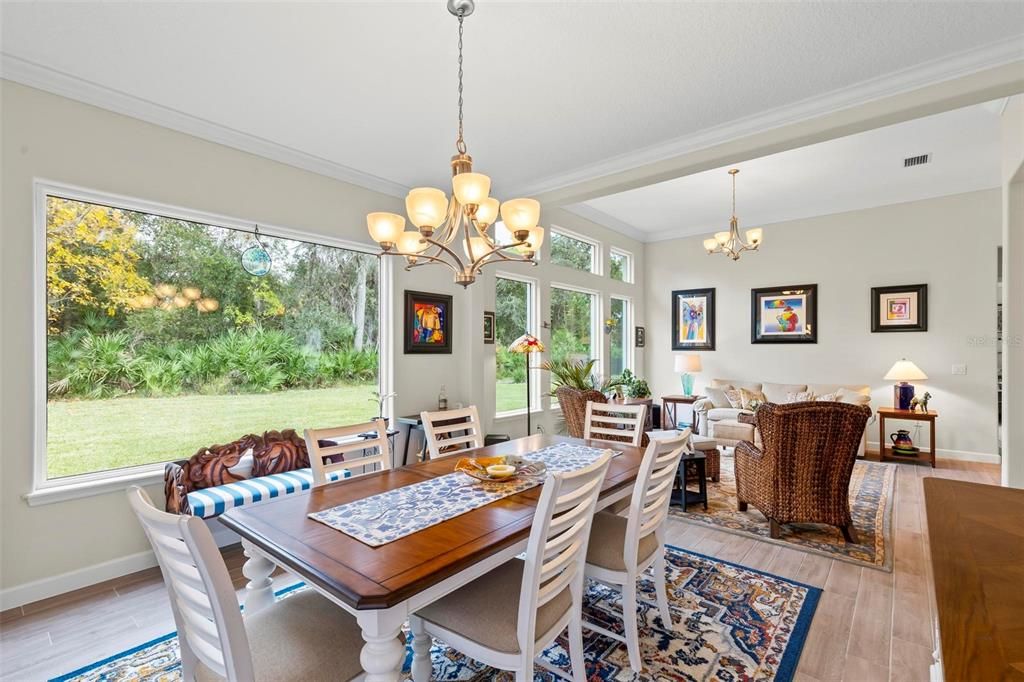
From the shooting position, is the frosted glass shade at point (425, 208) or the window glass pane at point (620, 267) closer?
the frosted glass shade at point (425, 208)

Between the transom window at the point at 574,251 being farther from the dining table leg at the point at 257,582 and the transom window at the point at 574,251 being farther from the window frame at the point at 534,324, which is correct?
the dining table leg at the point at 257,582

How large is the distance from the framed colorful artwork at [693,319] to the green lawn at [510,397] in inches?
124

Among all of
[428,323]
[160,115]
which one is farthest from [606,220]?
[160,115]

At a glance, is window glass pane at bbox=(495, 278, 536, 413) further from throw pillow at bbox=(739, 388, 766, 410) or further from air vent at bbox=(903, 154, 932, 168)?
air vent at bbox=(903, 154, 932, 168)

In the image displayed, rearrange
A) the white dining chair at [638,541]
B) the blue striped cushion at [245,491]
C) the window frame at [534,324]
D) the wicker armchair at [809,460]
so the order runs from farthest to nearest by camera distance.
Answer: the window frame at [534,324], the wicker armchair at [809,460], the blue striped cushion at [245,491], the white dining chair at [638,541]

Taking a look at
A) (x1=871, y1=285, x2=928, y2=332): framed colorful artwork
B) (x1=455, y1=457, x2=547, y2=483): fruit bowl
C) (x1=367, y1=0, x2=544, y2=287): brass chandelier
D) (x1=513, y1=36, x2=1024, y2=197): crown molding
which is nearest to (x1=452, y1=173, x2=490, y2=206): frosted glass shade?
(x1=367, y1=0, x2=544, y2=287): brass chandelier

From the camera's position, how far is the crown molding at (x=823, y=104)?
243 cm

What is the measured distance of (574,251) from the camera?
618 cm

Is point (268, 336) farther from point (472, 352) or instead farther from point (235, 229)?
point (472, 352)

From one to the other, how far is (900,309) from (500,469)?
6054mm

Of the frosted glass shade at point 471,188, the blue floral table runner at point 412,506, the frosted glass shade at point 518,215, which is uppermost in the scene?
the frosted glass shade at point 471,188

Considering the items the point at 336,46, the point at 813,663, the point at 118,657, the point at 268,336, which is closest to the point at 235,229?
the point at 268,336

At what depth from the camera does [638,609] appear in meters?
2.39

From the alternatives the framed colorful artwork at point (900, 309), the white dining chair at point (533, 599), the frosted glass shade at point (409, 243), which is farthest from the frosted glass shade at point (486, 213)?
the framed colorful artwork at point (900, 309)
